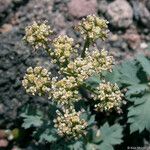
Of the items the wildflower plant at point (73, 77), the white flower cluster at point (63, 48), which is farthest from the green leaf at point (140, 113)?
the white flower cluster at point (63, 48)

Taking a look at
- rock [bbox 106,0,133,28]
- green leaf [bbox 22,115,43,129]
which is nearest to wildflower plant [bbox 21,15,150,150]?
green leaf [bbox 22,115,43,129]

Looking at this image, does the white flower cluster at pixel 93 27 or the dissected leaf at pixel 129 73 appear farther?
the dissected leaf at pixel 129 73

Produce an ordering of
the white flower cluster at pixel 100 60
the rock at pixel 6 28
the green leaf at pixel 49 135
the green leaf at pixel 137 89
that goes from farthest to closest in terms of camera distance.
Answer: the rock at pixel 6 28, the green leaf at pixel 49 135, the green leaf at pixel 137 89, the white flower cluster at pixel 100 60

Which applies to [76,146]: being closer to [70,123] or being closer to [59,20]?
[70,123]

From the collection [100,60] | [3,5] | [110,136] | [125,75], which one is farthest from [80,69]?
[3,5]

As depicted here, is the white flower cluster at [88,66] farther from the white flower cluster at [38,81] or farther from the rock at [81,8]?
the rock at [81,8]

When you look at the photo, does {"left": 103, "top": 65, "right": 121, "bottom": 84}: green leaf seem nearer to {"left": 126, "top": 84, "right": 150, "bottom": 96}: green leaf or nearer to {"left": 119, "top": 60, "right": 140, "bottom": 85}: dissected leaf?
{"left": 119, "top": 60, "right": 140, "bottom": 85}: dissected leaf
